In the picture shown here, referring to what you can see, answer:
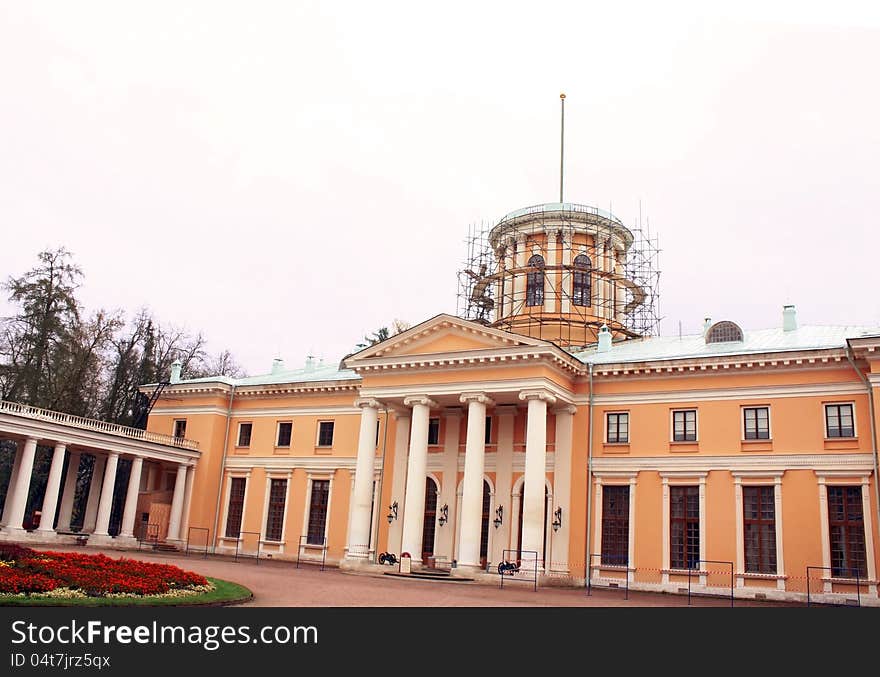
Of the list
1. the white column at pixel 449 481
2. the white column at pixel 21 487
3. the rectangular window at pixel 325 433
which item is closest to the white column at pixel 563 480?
the white column at pixel 449 481

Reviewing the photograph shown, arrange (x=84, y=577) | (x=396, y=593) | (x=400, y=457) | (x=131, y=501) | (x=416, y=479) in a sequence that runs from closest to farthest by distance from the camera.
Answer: (x=84, y=577), (x=396, y=593), (x=416, y=479), (x=400, y=457), (x=131, y=501)

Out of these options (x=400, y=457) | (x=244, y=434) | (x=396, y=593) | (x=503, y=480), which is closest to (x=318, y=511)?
(x=400, y=457)

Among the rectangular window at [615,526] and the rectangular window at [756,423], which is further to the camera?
the rectangular window at [615,526]

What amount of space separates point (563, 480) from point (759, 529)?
745 cm

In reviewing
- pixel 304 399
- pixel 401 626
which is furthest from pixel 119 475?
pixel 401 626

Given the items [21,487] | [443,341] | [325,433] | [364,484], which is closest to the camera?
[443,341]

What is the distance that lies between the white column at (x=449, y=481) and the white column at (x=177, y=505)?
47.8 feet

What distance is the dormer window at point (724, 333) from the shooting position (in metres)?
33.0

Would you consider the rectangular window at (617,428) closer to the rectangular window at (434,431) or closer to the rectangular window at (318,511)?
the rectangular window at (434,431)

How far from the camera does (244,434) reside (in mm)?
43094

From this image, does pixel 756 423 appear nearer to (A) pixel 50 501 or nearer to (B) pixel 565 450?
(B) pixel 565 450

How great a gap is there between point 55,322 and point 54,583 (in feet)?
107

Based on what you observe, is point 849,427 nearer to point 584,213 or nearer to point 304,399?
point 584,213

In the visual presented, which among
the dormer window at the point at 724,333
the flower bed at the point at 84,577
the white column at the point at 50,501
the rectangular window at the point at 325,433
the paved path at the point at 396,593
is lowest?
the paved path at the point at 396,593
